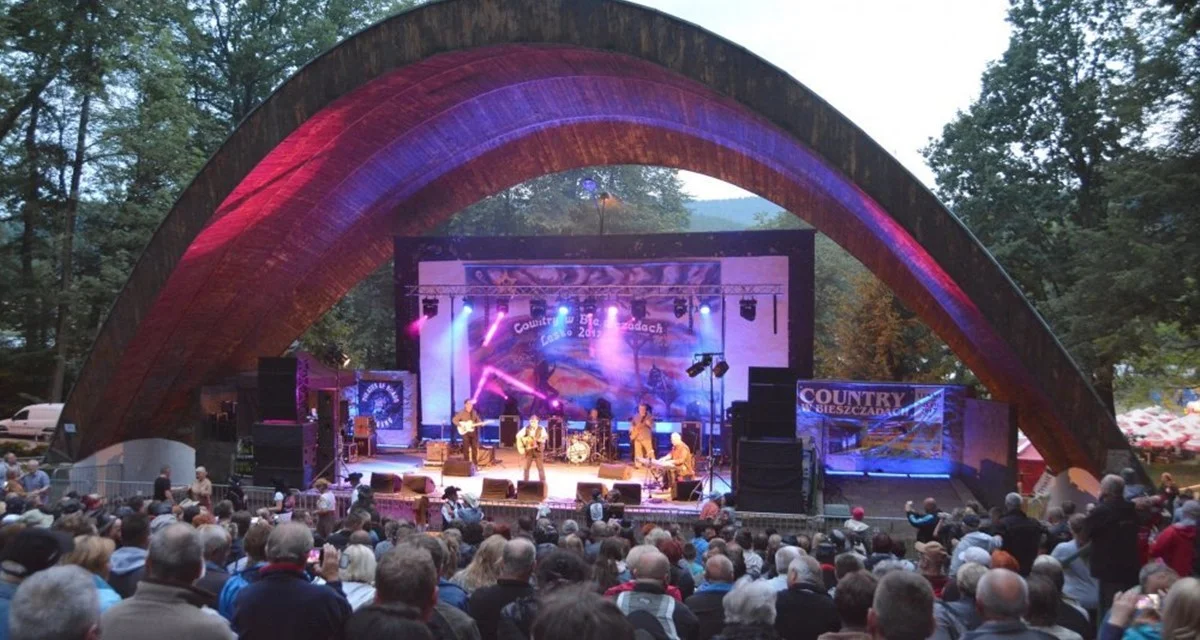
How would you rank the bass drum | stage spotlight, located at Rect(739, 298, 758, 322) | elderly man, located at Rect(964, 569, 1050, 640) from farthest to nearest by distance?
1. the bass drum
2. stage spotlight, located at Rect(739, 298, 758, 322)
3. elderly man, located at Rect(964, 569, 1050, 640)

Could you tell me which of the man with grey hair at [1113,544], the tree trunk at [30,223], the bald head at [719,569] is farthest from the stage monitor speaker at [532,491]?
the tree trunk at [30,223]

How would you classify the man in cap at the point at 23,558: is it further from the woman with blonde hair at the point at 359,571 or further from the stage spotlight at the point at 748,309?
the stage spotlight at the point at 748,309

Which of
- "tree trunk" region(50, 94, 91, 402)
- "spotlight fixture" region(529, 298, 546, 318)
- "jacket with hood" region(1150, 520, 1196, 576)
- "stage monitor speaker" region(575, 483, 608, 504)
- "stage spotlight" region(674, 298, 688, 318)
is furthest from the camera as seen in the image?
"tree trunk" region(50, 94, 91, 402)

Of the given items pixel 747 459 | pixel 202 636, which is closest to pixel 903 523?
pixel 747 459

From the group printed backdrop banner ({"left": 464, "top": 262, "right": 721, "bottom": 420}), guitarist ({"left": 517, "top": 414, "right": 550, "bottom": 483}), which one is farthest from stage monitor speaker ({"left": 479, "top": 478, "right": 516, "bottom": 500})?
printed backdrop banner ({"left": 464, "top": 262, "right": 721, "bottom": 420})

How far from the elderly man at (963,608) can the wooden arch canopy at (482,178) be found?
8.98m

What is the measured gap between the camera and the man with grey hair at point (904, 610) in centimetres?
316

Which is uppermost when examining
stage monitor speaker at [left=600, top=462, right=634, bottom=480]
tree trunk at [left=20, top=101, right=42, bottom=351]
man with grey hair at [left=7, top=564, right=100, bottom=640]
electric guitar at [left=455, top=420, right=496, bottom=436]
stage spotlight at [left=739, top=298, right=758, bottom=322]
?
tree trunk at [left=20, top=101, right=42, bottom=351]

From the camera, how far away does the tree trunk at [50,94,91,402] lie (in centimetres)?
2761

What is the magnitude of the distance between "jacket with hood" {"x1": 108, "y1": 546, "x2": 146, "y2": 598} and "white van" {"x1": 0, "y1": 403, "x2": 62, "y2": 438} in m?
22.6

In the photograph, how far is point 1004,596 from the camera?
341 cm

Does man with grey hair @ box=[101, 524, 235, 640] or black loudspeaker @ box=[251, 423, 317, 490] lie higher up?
man with grey hair @ box=[101, 524, 235, 640]

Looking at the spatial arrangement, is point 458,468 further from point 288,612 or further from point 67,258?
point 67,258

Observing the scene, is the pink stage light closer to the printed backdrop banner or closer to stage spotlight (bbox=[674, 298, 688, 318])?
the printed backdrop banner
